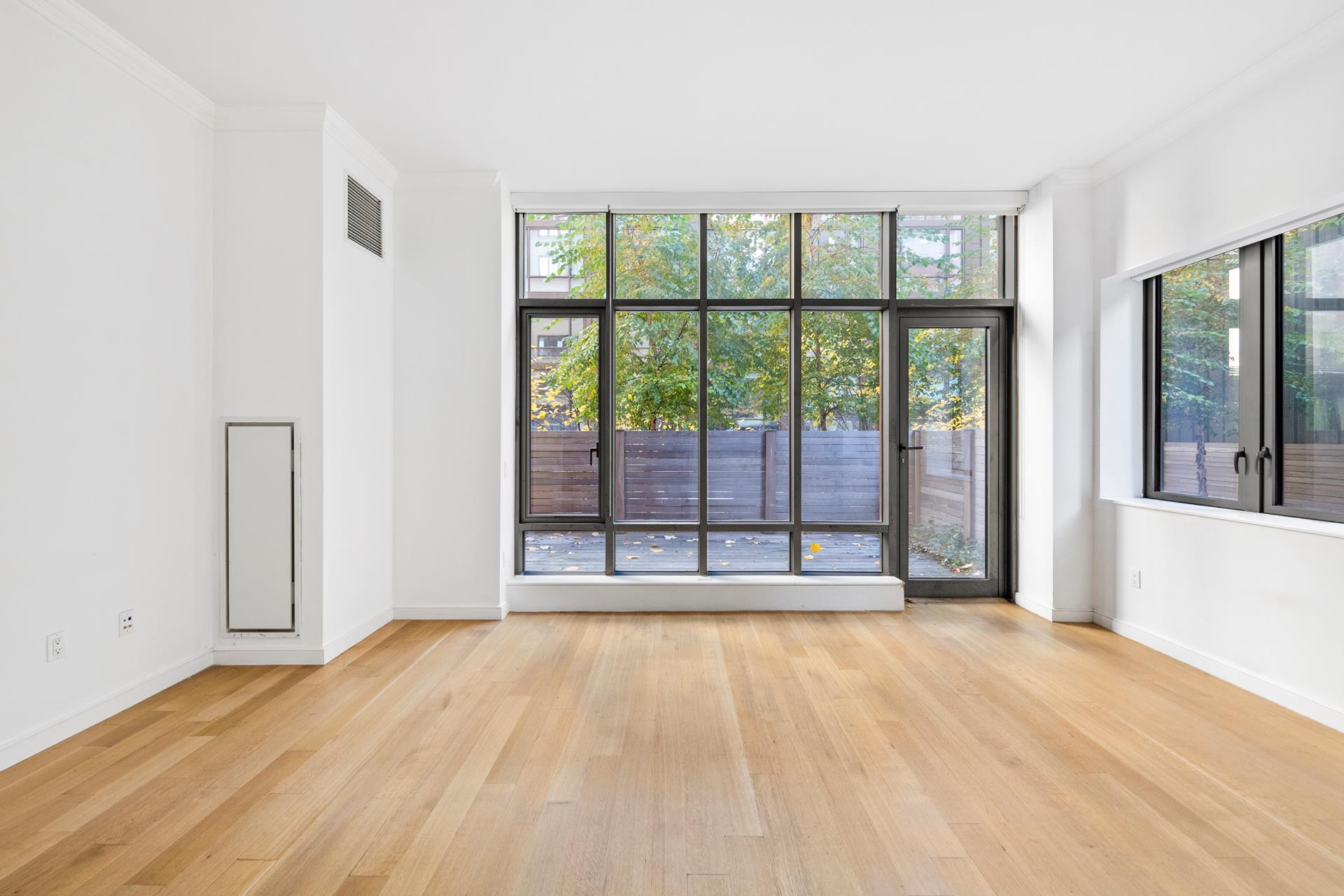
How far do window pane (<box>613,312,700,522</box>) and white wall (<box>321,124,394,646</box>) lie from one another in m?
1.54

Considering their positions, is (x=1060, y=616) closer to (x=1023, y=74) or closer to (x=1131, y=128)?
(x=1131, y=128)

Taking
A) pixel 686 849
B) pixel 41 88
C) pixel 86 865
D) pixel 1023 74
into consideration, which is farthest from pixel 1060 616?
pixel 41 88

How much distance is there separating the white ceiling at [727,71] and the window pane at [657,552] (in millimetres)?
2477

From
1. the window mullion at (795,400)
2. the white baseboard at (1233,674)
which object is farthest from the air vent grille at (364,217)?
the white baseboard at (1233,674)

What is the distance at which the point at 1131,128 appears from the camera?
3.85 meters

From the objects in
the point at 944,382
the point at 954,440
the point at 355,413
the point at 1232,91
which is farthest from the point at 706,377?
the point at 1232,91

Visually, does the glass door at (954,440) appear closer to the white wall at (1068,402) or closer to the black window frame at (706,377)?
the black window frame at (706,377)

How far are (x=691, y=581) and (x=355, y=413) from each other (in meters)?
2.38

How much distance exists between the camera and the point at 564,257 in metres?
4.94

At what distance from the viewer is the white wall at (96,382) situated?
98.8 inches

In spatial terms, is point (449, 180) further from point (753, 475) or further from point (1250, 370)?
point (1250, 370)

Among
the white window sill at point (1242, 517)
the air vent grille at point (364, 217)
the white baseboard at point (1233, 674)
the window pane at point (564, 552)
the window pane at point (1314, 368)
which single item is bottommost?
the white baseboard at point (1233, 674)

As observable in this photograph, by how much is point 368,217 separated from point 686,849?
3.79m

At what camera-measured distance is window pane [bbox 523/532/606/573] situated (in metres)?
4.99
